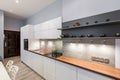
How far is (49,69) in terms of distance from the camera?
2.88 metres

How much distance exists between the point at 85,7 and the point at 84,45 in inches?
37.2

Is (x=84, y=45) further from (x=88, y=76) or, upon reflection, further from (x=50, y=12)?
(x=50, y=12)

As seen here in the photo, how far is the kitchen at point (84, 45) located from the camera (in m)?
1.74

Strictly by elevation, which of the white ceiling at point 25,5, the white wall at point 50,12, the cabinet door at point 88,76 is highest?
the white ceiling at point 25,5

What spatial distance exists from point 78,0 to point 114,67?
181cm

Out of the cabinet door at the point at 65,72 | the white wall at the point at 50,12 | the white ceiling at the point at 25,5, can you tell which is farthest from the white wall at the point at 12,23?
the cabinet door at the point at 65,72

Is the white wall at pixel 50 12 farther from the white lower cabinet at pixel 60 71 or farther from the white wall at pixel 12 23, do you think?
the white wall at pixel 12 23

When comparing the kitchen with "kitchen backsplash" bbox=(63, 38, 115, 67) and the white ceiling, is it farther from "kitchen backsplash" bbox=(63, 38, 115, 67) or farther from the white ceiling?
the white ceiling

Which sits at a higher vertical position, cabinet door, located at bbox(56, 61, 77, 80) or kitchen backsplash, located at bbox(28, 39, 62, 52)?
kitchen backsplash, located at bbox(28, 39, 62, 52)

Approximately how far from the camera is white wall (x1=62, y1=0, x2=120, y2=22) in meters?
1.83

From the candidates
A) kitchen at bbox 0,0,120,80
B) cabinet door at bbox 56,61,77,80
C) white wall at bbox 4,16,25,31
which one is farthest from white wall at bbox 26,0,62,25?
white wall at bbox 4,16,25,31

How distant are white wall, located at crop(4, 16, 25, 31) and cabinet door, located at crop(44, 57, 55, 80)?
5.23 meters

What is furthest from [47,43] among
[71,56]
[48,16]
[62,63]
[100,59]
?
[100,59]

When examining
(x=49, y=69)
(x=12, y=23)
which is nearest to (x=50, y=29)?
(x=49, y=69)
